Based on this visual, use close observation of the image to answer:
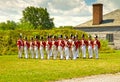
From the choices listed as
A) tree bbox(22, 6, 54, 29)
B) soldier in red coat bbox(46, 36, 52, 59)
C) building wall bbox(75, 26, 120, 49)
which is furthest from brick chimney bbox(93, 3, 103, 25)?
tree bbox(22, 6, 54, 29)

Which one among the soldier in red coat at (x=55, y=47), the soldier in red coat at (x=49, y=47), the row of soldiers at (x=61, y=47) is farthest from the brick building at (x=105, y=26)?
the soldier in red coat at (x=55, y=47)

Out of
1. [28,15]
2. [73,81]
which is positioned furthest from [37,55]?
[28,15]

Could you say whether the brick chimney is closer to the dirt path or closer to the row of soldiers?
the row of soldiers

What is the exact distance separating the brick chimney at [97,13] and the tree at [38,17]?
116ft

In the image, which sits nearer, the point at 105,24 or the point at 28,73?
the point at 28,73

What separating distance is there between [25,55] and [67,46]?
4.79 metres

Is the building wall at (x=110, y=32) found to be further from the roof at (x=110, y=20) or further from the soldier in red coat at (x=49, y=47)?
the soldier in red coat at (x=49, y=47)

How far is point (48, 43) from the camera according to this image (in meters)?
32.5

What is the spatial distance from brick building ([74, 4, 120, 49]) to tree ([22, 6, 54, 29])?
33.8 m

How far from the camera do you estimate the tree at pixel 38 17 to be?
9125 centimetres

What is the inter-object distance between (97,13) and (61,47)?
2418cm

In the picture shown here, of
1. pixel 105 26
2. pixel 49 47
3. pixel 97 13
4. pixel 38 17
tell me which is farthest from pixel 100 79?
pixel 38 17

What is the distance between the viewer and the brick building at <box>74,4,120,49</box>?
180 ft

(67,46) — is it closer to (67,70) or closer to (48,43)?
(48,43)
